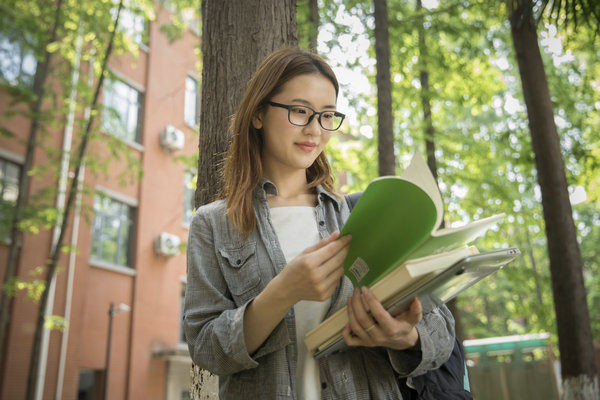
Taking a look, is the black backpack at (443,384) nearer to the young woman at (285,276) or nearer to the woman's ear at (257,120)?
the young woman at (285,276)

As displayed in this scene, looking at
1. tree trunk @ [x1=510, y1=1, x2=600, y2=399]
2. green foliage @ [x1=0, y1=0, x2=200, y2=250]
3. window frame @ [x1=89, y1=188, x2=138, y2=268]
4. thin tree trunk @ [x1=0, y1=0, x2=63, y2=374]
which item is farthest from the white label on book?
window frame @ [x1=89, y1=188, x2=138, y2=268]

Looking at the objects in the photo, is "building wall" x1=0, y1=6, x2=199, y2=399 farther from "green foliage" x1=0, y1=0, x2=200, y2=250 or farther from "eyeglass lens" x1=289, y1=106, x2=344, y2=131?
"eyeglass lens" x1=289, y1=106, x2=344, y2=131

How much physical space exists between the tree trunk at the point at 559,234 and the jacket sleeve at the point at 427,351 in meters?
4.48

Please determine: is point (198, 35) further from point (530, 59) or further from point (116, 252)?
point (530, 59)

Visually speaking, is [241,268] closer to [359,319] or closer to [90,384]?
[359,319]

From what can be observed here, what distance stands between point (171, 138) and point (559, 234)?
11.5 metres

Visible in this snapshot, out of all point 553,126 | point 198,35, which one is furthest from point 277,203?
point 198,35

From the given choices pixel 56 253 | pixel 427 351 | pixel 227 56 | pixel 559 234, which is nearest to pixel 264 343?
pixel 427 351

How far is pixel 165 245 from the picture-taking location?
569 inches

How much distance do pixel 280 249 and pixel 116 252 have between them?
12736mm

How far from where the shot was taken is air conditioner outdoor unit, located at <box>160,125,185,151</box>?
15.1 meters

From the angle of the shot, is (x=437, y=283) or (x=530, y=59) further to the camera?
(x=530, y=59)

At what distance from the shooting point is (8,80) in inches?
432

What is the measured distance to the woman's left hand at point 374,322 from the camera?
1.29 m
